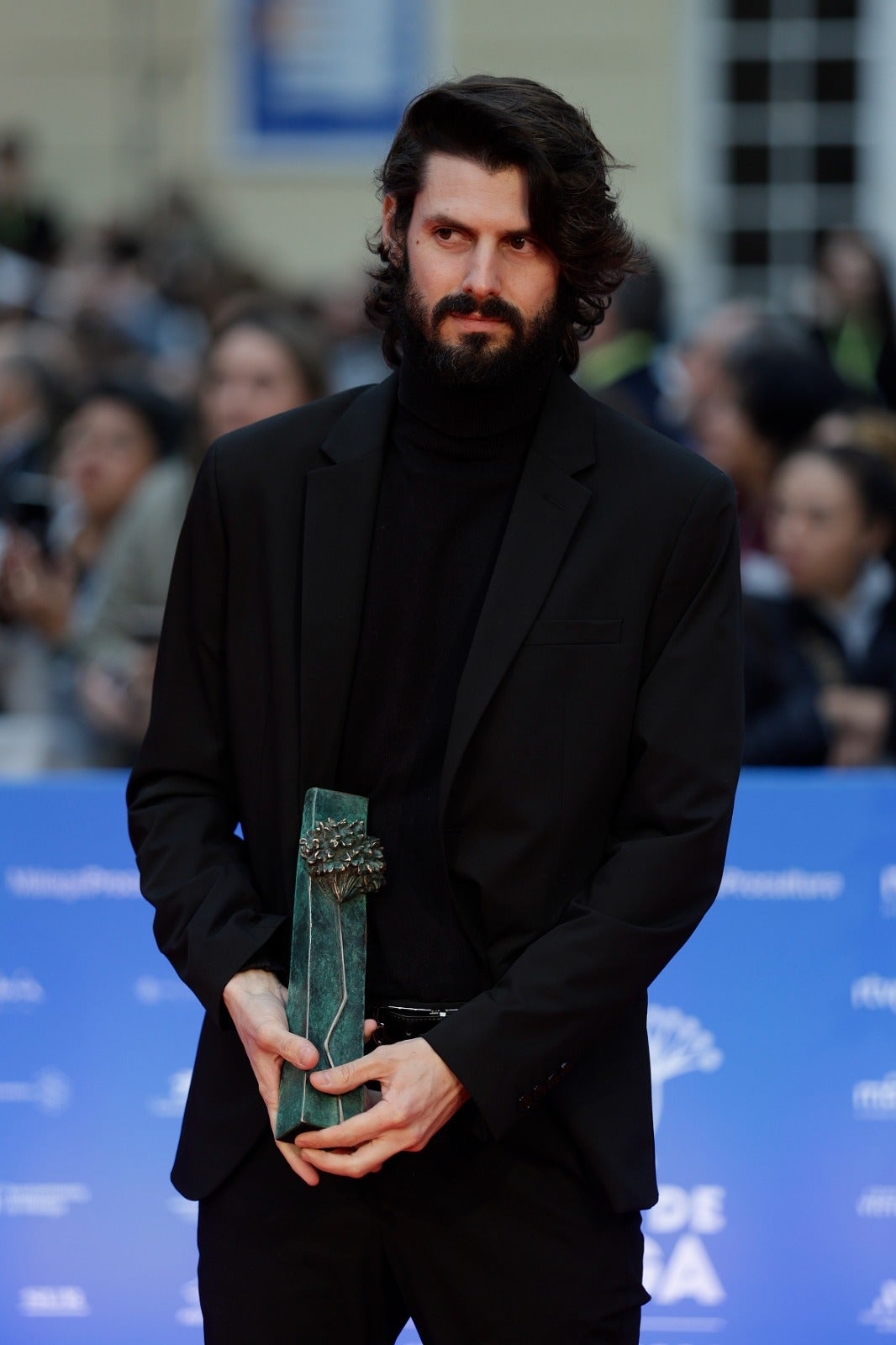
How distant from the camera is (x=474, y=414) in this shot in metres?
2.29

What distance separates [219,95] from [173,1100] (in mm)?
13050

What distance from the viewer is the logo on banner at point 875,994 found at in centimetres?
353

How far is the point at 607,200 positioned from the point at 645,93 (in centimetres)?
1312

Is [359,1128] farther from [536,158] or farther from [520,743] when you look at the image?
[536,158]

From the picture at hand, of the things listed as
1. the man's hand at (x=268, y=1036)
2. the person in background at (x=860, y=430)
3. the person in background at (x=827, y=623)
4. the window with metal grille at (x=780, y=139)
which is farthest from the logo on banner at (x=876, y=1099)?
the window with metal grille at (x=780, y=139)

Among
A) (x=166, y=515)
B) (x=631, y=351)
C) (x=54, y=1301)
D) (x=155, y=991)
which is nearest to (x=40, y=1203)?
(x=54, y=1301)

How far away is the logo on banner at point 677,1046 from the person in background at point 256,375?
2.07 m

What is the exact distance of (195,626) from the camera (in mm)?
2324

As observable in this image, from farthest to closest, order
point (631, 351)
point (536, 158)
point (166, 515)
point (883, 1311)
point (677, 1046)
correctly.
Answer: point (631, 351)
point (166, 515)
point (677, 1046)
point (883, 1311)
point (536, 158)

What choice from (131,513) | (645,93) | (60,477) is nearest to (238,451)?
(131,513)

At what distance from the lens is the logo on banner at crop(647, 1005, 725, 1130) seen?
356cm

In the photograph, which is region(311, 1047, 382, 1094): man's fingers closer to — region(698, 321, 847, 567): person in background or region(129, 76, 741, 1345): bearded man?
region(129, 76, 741, 1345): bearded man

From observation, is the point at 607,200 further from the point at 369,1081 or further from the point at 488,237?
the point at 369,1081

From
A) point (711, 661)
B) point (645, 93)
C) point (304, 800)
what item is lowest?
point (304, 800)
